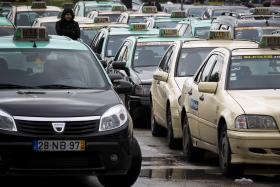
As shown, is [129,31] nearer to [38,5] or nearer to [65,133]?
[38,5]

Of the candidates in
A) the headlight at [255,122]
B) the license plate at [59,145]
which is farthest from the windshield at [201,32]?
the license plate at [59,145]

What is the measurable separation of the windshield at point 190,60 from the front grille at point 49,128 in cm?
597

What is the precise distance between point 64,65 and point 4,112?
5.44ft

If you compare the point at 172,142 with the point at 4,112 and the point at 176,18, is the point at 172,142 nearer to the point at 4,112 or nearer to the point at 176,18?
the point at 4,112

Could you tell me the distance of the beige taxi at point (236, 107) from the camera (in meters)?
11.1

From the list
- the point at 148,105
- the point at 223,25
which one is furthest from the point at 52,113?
the point at 223,25

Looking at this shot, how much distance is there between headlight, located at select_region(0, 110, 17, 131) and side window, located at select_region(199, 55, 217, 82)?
3869 mm

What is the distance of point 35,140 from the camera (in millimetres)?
9820

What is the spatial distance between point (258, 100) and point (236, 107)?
330 mm

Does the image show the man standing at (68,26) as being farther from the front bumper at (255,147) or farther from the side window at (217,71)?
the front bumper at (255,147)

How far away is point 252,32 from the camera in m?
20.8

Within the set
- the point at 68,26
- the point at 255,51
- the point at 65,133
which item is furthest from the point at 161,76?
the point at 68,26

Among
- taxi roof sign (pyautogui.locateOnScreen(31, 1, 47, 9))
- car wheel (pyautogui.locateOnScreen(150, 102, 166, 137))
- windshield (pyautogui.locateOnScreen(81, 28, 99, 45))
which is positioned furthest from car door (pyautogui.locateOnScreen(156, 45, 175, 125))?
taxi roof sign (pyautogui.locateOnScreen(31, 1, 47, 9))

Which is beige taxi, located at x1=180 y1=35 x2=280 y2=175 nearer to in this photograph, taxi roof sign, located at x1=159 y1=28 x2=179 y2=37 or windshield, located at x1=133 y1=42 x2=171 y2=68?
windshield, located at x1=133 y1=42 x2=171 y2=68
